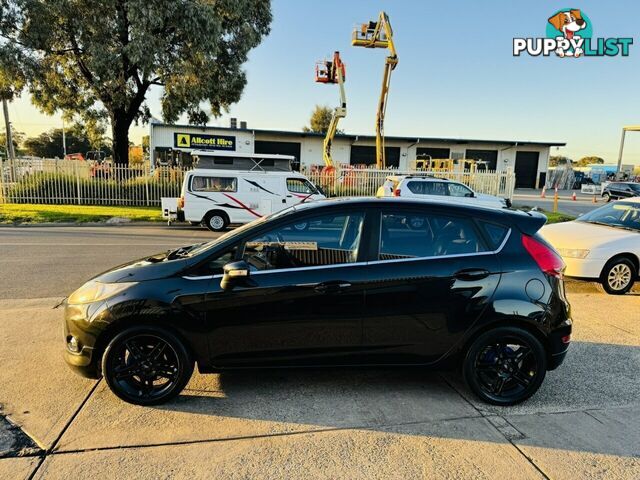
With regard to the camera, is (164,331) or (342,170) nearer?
(164,331)

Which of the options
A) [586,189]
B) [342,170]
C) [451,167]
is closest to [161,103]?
[342,170]

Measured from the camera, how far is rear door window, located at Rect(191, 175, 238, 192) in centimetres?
1360

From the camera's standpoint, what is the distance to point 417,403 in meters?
3.39

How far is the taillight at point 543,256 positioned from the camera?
11.3ft

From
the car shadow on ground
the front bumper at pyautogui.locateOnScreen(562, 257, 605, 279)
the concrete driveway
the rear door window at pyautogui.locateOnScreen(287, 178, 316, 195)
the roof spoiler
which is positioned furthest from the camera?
the rear door window at pyautogui.locateOnScreen(287, 178, 316, 195)

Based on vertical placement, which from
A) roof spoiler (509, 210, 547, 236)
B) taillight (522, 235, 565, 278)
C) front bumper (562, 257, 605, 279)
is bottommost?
front bumper (562, 257, 605, 279)

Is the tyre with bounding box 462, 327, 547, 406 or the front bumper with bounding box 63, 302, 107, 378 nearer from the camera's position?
the front bumper with bounding box 63, 302, 107, 378

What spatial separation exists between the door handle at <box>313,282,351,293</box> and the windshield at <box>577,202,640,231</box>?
20.1 feet

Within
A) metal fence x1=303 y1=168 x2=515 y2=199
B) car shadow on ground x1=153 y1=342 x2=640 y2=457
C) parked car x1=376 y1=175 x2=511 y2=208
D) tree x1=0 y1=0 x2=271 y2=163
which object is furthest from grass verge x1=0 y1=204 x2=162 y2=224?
car shadow on ground x1=153 y1=342 x2=640 y2=457

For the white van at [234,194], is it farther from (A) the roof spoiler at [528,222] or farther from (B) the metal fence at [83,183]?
(A) the roof spoiler at [528,222]

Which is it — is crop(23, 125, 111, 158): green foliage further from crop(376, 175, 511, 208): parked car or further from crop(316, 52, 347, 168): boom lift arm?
crop(376, 175, 511, 208): parked car

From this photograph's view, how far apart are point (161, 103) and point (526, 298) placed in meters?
21.6

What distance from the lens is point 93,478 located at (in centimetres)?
251

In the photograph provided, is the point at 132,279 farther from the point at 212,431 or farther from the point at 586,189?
the point at 586,189
